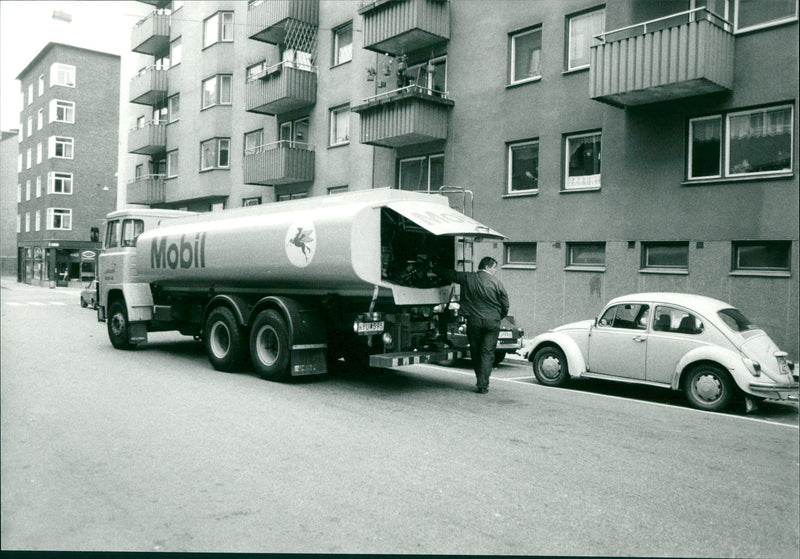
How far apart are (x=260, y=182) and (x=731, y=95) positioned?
17.6 metres

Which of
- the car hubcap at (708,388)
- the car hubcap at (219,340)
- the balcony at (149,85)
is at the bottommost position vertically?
the car hubcap at (708,388)

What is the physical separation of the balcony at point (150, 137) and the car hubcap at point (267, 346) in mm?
27678

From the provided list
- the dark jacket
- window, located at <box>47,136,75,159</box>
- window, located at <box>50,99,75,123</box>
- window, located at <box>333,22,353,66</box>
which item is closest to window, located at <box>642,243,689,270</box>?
the dark jacket

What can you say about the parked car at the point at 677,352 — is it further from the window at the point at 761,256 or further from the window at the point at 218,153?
the window at the point at 218,153

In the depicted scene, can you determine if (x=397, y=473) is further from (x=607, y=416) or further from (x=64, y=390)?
(x=64, y=390)

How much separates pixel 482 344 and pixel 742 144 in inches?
319

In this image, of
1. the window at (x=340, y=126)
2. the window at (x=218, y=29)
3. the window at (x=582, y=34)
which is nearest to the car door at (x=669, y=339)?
the window at (x=582, y=34)

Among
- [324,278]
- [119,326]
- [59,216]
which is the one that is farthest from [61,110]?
[119,326]

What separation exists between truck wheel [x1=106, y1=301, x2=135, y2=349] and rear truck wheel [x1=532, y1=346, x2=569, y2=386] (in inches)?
307

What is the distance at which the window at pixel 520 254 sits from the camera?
17.9 metres

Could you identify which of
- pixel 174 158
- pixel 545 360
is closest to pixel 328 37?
pixel 174 158

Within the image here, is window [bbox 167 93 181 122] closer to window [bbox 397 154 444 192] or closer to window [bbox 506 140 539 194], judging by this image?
window [bbox 397 154 444 192]

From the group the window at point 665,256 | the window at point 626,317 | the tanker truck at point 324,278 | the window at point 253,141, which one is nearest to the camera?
the tanker truck at point 324,278

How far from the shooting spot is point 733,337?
9.13 metres
